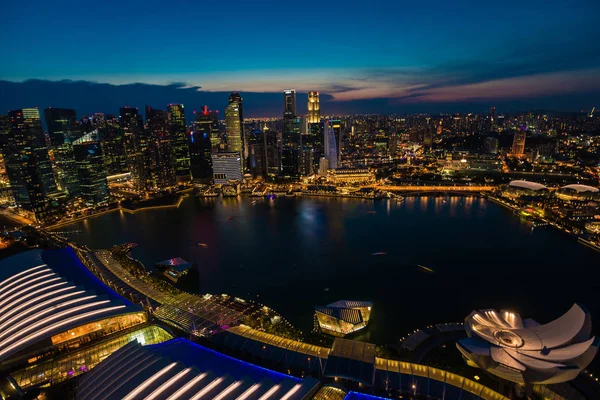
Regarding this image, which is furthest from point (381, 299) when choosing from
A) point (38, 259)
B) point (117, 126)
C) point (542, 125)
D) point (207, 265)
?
point (542, 125)

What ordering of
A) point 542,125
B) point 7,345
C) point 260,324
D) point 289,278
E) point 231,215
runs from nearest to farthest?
point 7,345, point 260,324, point 289,278, point 231,215, point 542,125

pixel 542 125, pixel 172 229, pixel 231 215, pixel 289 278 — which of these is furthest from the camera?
pixel 542 125

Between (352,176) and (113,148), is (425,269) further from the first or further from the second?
(113,148)

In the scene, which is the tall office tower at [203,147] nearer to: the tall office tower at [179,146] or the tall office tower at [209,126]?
the tall office tower at [209,126]

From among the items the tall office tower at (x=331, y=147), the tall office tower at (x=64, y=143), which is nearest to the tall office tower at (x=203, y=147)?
the tall office tower at (x=64, y=143)

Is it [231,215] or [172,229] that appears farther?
[231,215]

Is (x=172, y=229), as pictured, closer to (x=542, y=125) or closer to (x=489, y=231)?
(x=489, y=231)

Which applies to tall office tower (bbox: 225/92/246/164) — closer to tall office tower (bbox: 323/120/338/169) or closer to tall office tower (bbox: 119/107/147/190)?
tall office tower (bbox: 119/107/147/190)
